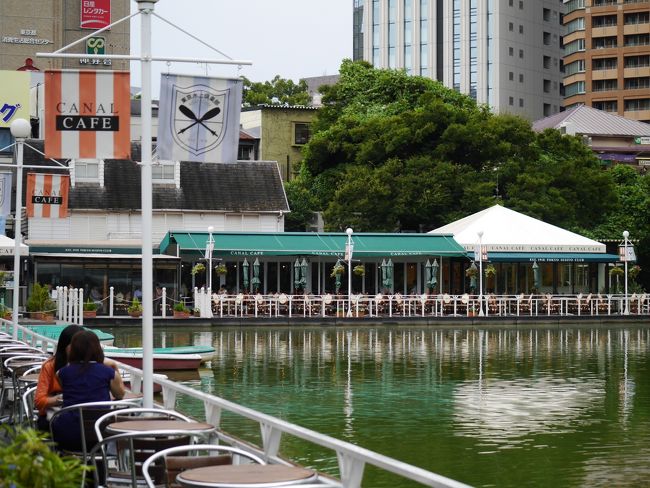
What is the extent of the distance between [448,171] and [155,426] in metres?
55.3

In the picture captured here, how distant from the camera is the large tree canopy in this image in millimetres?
64062

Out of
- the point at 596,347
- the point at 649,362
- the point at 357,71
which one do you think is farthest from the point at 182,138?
the point at 357,71

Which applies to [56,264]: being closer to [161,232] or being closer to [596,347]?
[161,232]

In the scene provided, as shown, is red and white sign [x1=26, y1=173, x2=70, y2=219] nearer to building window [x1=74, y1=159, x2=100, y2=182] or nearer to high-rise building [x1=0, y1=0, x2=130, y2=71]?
building window [x1=74, y1=159, x2=100, y2=182]

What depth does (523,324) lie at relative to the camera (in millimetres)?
53344

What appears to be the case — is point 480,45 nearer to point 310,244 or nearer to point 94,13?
point 94,13

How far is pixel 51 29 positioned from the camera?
10394 centimetres

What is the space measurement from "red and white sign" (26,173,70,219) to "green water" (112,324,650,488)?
→ 5.37m

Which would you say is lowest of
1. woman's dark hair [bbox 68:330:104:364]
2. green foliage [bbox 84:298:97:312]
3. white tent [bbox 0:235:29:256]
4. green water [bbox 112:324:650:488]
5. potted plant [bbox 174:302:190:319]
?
green water [bbox 112:324:650:488]

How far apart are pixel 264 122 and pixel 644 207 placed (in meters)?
28.4

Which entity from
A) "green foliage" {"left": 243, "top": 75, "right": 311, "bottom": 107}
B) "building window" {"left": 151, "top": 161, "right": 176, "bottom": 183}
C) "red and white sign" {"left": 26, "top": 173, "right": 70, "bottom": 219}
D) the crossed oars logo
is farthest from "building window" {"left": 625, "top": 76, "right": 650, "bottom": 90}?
the crossed oars logo

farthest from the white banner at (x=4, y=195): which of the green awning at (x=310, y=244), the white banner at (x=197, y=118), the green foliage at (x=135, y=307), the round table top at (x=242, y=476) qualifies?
the round table top at (x=242, y=476)

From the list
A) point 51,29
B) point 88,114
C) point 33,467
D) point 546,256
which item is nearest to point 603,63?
point 51,29

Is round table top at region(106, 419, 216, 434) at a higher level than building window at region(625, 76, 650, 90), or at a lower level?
lower
